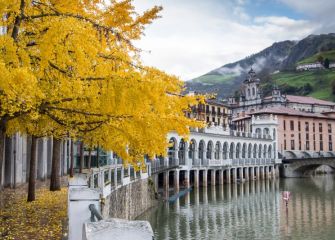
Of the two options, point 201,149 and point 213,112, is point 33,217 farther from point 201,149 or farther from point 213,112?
point 213,112

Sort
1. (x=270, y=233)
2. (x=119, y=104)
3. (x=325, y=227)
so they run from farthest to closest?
1. (x=325, y=227)
2. (x=270, y=233)
3. (x=119, y=104)

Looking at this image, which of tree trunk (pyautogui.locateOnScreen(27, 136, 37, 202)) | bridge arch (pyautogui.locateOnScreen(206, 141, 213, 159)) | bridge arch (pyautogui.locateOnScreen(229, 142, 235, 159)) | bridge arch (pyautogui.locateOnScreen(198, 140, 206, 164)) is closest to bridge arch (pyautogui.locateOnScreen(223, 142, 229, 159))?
bridge arch (pyautogui.locateOnScreen(229, 142, 235, 159))

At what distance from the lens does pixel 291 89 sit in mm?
164125

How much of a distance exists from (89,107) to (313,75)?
583ft

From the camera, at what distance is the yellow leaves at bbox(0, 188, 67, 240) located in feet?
37.8

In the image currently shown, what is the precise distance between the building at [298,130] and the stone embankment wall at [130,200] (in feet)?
173

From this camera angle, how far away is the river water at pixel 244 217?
82.5 ft

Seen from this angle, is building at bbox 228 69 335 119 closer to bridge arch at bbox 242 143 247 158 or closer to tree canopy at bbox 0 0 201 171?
bridge arch at bbox 242 143 247 158

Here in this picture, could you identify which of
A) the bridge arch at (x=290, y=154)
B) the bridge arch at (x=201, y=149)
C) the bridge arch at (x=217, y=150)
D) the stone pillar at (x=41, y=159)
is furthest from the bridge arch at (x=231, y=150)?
the stone pillar at (x=41, y=159)

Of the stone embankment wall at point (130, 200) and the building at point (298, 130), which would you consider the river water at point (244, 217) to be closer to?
the stone embankment wall at point (130, 200)

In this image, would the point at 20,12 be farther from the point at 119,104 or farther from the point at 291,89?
the point at 291,89

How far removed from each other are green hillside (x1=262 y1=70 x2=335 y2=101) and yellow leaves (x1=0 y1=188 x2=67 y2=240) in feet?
485

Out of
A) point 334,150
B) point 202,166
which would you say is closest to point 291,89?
point 334,150

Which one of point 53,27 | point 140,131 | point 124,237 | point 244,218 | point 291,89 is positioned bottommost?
point 244,218
